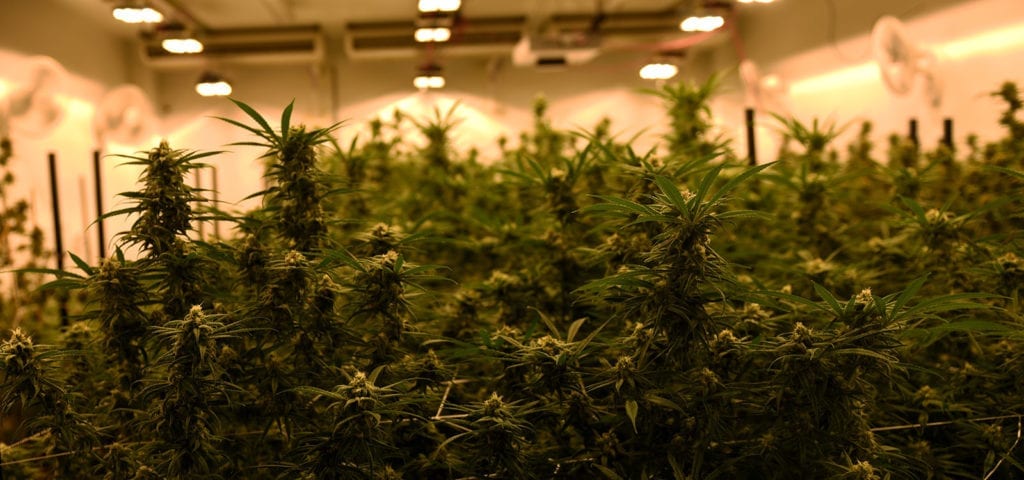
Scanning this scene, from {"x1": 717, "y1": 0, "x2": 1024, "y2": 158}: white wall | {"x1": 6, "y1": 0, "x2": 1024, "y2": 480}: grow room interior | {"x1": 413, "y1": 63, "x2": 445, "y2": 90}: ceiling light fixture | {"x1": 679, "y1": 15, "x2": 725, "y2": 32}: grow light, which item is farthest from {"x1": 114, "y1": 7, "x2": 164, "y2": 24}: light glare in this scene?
{"x1": 717, "y1": 0, "x2": 1024, "y2": 158}: white wall

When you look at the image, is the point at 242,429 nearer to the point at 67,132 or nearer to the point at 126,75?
the point at 67,132

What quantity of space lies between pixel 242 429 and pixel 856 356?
72 centimetres

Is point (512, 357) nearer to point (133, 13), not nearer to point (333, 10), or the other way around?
point (133, 13)

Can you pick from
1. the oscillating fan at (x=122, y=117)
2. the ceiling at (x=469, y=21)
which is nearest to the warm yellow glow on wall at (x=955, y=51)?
the ceiling at (x=469, y=21)

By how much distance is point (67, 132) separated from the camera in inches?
260

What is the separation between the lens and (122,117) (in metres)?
5.26

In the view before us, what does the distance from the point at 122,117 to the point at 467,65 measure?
4334mm

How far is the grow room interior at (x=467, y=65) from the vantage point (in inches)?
204

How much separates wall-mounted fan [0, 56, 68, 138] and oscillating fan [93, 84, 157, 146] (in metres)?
0.72

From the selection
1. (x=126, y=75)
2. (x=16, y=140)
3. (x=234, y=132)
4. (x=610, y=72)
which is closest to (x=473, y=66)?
(x=610, y=72)

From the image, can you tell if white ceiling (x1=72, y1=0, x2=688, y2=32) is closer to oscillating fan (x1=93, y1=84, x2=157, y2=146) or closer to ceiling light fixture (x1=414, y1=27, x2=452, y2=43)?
oscillating fan (x1=93, y1=84, x2=157, y2=146)

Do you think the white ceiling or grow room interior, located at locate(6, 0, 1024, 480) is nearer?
grow room interior, located at locate(6, 0, 1024, 480)

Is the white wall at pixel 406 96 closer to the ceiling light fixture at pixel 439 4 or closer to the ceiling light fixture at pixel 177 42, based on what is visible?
the ceiling light fixture at pixel 177 42

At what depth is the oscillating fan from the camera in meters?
5.16
